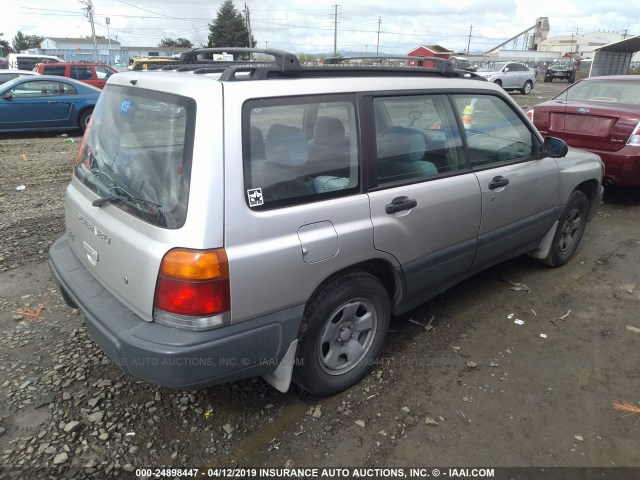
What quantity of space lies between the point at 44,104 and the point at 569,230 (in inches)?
430

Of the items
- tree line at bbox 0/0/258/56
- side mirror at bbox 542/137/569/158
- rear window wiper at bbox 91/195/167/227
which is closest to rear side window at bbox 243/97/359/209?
rear window wiper at bbox 91/195/167/227

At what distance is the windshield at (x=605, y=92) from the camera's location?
6320 mm

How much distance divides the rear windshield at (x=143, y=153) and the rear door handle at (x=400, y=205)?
1.13m

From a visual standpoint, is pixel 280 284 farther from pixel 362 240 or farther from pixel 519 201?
pixel 519 201

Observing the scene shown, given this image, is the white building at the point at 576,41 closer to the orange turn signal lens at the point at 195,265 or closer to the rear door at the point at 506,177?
the rear door at the point at 506,177

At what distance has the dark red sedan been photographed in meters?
5.62

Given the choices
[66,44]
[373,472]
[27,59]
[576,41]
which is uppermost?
[576,41]

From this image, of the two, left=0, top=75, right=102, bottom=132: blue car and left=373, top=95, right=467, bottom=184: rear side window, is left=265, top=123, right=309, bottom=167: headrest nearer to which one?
left=373, top=95, right=467, bottom=184: rear side window

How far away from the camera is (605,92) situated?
658 cm

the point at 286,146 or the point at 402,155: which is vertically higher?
the point at 286,146

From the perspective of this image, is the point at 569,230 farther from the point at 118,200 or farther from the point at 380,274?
the point at 118,200

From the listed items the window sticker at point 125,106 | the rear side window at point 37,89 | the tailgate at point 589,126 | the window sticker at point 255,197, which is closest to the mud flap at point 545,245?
the tailgate at point 589,126

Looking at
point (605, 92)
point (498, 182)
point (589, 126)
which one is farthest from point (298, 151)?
point (605, 92)

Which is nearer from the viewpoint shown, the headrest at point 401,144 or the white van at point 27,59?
the headrest at point 401,144
